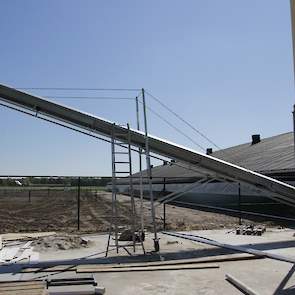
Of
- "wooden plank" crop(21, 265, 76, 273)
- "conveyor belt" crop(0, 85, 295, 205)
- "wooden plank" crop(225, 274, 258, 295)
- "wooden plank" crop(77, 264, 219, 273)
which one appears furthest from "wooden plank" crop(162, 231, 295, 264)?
"wooden plank" crop(21, 265, 76, 273)

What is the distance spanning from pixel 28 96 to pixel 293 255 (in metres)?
7.70

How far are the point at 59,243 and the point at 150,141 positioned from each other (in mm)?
3670

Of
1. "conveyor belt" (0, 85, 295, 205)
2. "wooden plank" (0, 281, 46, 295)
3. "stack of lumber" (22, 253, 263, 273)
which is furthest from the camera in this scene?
"conveyor belt" (0, 85, 295, 205)

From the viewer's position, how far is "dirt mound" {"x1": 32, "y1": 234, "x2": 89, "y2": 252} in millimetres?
13211

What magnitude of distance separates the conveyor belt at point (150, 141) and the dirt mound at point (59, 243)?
3.04m

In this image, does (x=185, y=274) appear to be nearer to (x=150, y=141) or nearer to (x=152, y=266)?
(x=152, y=266)

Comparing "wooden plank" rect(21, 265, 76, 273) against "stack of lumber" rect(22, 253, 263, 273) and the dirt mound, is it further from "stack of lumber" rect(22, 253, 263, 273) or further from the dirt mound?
the dirt mound

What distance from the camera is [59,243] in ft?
44.2

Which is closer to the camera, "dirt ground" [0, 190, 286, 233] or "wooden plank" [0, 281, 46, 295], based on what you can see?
"wooden plank" [0, 281, 46, 295]

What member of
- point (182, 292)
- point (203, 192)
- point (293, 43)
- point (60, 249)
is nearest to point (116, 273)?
point (182, 292)

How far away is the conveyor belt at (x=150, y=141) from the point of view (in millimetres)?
13414

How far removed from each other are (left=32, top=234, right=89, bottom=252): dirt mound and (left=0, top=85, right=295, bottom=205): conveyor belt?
3041 mm

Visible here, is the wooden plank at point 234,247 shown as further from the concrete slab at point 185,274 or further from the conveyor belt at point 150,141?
the conveyor belt at point 150,141

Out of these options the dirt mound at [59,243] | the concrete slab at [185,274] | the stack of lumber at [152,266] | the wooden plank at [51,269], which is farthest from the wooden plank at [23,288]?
the dirt mound at [59,243]
